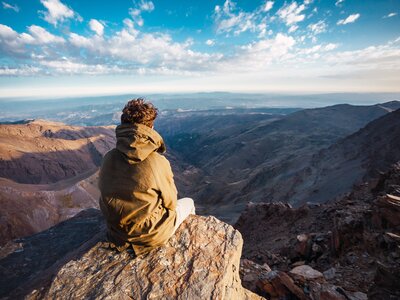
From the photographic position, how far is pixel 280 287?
579cm

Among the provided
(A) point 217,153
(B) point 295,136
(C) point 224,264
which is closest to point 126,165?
(C) point 224,264

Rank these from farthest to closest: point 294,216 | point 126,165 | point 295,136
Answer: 1. point 295,136
2. point 294,216
3. point 126,165

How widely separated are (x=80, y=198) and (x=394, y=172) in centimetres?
4579

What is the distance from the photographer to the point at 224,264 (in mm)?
4105

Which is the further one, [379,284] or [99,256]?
[379,284]

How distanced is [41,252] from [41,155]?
49.4 metres

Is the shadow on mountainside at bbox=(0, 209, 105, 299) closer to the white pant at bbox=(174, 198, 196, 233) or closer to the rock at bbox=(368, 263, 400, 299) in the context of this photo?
the white pant at bbox=(174, 198, 196, 233)

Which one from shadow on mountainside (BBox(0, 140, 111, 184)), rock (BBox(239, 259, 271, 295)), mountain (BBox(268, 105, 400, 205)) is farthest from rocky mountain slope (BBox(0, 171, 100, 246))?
rock (BBox(239, 259, 271, 295))

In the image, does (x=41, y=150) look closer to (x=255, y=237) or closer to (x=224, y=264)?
(x=255, y=237)

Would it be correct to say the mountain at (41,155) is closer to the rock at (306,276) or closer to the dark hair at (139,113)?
the rock at (306,276)

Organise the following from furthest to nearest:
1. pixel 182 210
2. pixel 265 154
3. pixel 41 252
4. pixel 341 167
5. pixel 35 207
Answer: pixel 265 154 < pixel 341 167 < pixel 35 207 < pixel 41 252 < pixel 182 210

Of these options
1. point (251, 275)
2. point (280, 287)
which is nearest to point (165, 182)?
point (280, 287)

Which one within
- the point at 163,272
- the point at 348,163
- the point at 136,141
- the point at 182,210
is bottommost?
the point at 348,163

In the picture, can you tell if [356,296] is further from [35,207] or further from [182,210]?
[35,207]
